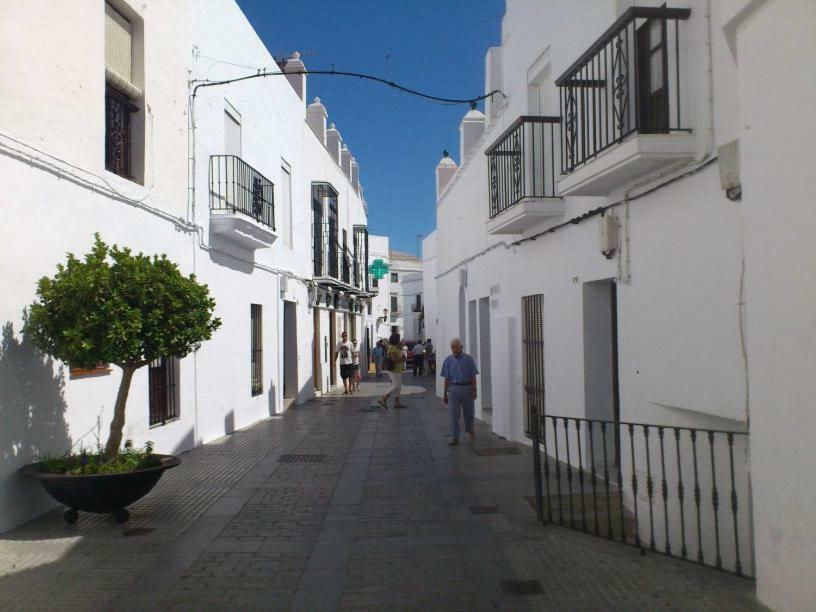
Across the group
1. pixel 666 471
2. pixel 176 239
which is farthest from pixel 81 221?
pixel 666 471

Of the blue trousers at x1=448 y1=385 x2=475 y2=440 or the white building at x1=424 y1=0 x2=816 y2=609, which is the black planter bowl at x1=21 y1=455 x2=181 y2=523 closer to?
the white building at x1=424 y1=0 x2=816 y2=609

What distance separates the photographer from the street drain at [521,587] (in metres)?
4.62

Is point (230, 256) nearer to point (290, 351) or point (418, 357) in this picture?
point (290, 351)

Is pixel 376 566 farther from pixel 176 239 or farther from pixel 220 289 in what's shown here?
pixel 220 289

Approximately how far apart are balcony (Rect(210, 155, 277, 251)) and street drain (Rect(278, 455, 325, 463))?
153 inches

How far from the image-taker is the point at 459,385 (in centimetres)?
1064

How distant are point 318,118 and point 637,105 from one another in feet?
56.2

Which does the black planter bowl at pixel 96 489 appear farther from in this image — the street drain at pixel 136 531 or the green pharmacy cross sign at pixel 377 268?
the green pharmacy cross sign at pixel 377 268

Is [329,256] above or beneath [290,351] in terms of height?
above

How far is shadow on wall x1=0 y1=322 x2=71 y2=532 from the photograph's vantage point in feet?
19.8

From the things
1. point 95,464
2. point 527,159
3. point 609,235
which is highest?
point 527,159

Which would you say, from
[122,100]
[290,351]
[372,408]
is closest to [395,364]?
[372,408]

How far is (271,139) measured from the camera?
609 inches

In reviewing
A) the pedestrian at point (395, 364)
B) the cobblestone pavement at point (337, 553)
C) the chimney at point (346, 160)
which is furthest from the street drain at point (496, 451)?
the chimney at point (346, 160)
